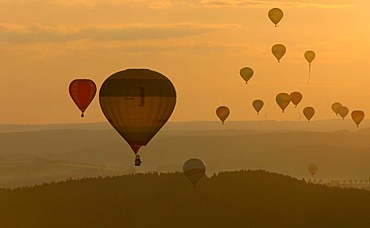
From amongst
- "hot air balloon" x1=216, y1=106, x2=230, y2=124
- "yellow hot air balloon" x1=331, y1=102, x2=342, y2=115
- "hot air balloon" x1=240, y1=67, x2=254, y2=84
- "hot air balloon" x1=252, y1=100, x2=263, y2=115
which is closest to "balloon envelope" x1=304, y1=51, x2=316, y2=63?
"hot air balloon" x1=240, y1=67, x2=254, y2=84

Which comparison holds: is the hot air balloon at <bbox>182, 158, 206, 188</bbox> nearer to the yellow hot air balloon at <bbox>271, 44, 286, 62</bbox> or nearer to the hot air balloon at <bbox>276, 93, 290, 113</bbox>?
the yellow hot air balloon at <bbox>271, 44, 286, 62</bbox>

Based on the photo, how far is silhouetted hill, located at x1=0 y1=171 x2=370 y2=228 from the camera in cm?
10481

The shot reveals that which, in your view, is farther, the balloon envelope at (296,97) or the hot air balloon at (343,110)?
the hot air balloon at (343,110)

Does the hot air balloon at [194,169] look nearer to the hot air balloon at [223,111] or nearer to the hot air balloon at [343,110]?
the hot air balloon at [223,111]

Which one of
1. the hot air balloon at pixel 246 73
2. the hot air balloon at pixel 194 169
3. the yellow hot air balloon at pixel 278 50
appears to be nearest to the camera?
the yellow hot air balloon at pixel 278 50

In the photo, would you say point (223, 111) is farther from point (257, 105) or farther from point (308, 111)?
point (308, 111)

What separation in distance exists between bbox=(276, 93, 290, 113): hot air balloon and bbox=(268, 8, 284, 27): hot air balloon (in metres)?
23.7

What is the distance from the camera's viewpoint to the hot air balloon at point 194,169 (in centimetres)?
11344

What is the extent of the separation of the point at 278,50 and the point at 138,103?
44100 millimetres

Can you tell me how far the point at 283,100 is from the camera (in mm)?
132750

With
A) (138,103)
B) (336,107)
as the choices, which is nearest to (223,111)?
(336,107)

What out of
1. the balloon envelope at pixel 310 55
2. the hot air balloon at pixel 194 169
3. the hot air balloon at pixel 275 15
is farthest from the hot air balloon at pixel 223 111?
the hot air balloon at pixel 275 15

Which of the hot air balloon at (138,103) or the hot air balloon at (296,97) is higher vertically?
the hot air balloon at (296,97)

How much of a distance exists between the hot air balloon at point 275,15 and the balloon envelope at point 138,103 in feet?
116
